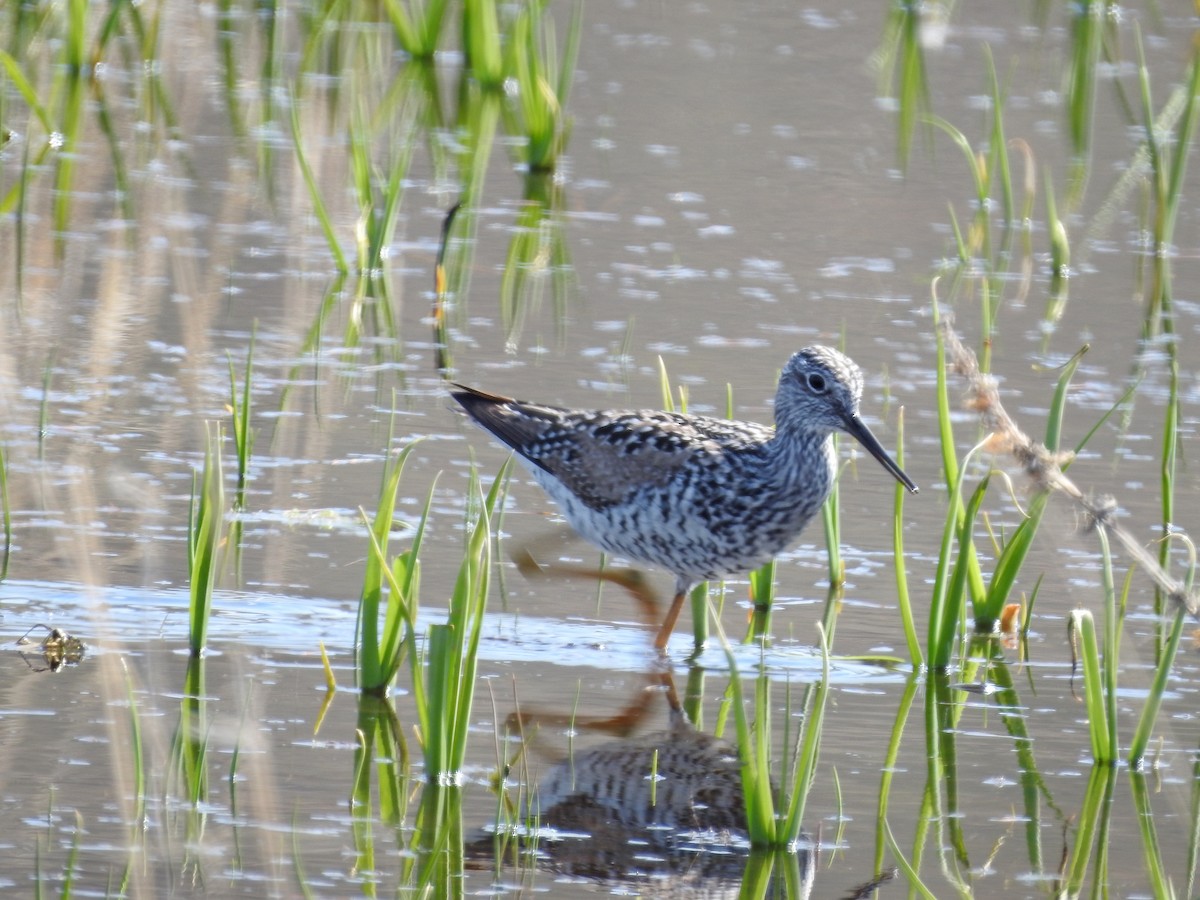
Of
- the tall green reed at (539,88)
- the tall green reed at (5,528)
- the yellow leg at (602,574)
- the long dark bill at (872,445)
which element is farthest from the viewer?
the tall green reed at (539,88)

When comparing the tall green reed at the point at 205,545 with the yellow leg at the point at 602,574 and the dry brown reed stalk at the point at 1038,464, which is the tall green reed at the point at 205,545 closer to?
the yellow leg at the point at 602,574

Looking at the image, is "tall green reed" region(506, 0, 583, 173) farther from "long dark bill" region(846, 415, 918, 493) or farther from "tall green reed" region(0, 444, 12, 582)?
"tall green reed" region(0, 444, 12, 582)

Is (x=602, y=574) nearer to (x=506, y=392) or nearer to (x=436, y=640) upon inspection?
(x=506, y=392)

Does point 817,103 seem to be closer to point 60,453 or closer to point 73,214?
point 73,214

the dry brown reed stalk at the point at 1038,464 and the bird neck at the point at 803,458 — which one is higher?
the dry brown reed stalk at the point at 1038,464

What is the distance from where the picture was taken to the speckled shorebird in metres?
Result: 6.34

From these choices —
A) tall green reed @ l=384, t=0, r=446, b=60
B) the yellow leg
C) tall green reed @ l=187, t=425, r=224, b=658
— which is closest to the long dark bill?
the yellow leg

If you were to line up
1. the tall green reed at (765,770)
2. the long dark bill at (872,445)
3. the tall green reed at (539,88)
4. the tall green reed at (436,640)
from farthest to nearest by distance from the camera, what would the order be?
1. the tall green reed at (539,88)
2. the long dark bill at (872,445)
3. the tall green reed at (436,640)
4. the tall green reed at (765,770)

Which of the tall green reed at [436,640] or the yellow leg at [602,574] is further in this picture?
the yellow leg at [602,574]

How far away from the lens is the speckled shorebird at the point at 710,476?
634 centimetres

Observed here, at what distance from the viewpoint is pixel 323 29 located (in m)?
15.0

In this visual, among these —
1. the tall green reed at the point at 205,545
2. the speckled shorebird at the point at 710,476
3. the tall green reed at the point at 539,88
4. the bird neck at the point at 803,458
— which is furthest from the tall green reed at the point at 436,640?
the tall green reed at the point at 539,88

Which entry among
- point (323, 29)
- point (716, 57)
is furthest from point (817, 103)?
point (323, 29)

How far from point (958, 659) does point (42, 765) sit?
2903mm
